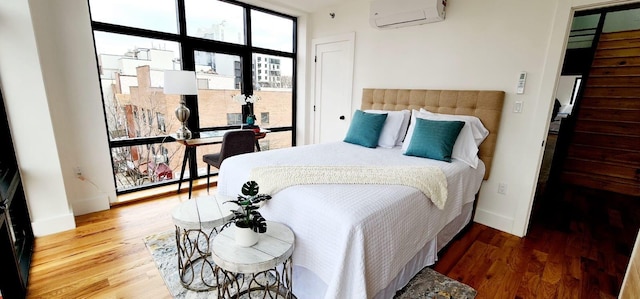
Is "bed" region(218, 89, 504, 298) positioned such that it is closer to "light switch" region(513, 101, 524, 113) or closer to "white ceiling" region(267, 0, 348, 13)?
"light switch" region(513, 101, 524, 113)

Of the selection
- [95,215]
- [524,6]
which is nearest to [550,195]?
[524,6]

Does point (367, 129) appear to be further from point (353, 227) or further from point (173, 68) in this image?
point (173, 68)

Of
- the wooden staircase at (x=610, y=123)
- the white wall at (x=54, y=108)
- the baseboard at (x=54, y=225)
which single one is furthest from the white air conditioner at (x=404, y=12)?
the baseboard at (x=54, y=225)

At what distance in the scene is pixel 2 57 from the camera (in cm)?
196

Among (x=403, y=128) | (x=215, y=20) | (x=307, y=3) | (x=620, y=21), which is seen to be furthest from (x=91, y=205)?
(x=620, y=21)

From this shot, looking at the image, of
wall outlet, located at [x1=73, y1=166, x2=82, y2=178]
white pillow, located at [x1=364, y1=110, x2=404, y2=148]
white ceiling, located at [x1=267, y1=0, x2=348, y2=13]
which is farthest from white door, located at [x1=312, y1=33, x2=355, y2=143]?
wall outlet, located at [x1=73, y1=166, x2=82, y2=178]

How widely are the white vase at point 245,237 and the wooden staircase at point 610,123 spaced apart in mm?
4999

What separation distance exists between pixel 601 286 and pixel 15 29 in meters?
4.50

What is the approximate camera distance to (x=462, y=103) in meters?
2.71

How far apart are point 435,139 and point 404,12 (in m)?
1.47

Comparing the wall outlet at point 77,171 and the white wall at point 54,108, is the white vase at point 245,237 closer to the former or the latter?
the white wall at point 54,108

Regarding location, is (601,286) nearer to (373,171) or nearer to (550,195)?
(373,171)

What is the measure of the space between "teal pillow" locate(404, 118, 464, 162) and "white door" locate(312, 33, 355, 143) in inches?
59.1

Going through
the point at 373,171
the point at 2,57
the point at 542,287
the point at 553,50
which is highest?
the point at 553,50
